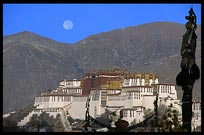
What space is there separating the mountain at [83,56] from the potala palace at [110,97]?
433 inches

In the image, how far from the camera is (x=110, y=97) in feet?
132

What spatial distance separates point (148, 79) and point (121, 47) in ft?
183

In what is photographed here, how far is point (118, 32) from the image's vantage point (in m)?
108

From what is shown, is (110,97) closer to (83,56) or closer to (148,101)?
(148,101)

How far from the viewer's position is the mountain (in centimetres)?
6750

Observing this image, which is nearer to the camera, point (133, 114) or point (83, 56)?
point (133, 114)

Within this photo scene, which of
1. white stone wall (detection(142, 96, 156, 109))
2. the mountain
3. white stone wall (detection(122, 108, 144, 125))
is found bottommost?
white stone wall (detection(122, 108, 144, 125))

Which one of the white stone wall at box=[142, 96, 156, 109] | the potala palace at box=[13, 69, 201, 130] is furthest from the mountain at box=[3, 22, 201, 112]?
the white stone wall at box=[142, 96, 156, 109]

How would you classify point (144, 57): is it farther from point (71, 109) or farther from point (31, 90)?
point (71, 109)

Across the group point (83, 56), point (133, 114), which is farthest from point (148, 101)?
point (83, 56)

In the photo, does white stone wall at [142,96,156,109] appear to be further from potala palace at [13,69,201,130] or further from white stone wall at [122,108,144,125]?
white stone wall at [122,108,144,125]

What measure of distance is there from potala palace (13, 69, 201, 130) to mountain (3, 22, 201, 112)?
433 inches

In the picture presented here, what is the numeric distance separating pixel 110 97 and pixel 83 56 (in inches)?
2134

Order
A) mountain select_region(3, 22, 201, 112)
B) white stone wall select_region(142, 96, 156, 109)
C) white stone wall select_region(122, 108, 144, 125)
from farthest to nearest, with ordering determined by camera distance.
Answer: mountain select_region(3, 22, 201, 112)
white stone wall select_region(142, 96, 156, 109)
white stone wall select_region(122, 108, 144, 125)
